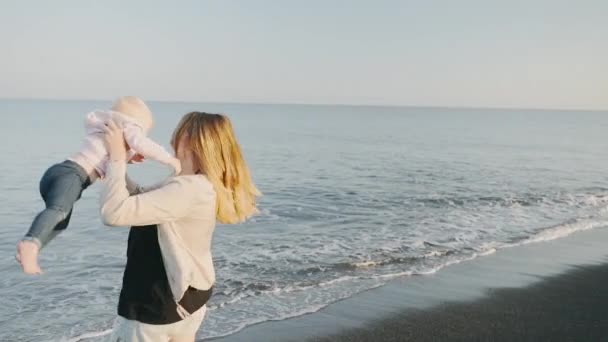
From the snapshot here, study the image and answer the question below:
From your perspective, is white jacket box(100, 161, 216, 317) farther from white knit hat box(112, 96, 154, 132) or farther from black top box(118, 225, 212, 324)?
white knit hat box(112, 96, 154, 132)

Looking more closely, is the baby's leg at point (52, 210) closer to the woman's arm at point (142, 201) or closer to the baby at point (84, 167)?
the baby at point (84, 167)

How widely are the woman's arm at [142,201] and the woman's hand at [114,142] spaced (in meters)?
0.03

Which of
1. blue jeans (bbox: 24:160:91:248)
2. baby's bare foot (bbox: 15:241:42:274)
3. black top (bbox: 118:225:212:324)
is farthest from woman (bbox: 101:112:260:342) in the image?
baby's bare foot (bbox: 15:241:42:274)

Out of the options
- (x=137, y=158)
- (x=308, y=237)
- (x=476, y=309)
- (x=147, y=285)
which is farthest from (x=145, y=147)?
(x=308, y=237)

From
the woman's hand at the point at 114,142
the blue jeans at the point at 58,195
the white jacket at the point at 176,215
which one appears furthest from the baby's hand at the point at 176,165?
the blue jeans at the point at 58,195

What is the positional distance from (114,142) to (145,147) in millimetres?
168

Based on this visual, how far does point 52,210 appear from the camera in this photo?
7.69 ft

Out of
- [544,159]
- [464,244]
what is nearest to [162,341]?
[464,244]

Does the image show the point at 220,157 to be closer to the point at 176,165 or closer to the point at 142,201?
the point at 176,165

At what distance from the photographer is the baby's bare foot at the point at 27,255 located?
7.23 ft

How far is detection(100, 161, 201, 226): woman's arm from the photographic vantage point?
2180mm

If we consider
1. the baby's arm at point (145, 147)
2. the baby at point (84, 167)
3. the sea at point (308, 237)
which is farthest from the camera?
the sea at point (308, 237)

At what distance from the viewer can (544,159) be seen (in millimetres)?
36125

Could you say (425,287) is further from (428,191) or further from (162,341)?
(428,191)
